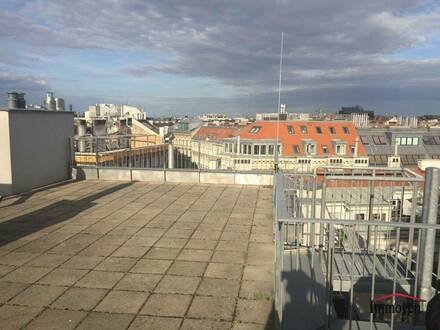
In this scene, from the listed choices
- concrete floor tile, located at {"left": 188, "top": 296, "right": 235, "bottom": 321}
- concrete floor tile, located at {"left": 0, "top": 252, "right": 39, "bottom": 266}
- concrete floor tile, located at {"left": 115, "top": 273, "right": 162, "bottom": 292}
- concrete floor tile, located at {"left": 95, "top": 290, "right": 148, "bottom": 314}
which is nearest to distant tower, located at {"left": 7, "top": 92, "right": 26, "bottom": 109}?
concrete floor tile, located at {"left": 0, "top": 252, "right": 39, "bottom": 266}

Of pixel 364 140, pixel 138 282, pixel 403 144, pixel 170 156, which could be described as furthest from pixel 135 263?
pixel 364 140

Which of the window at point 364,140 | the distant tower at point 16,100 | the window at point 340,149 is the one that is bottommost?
the window at point 340,149

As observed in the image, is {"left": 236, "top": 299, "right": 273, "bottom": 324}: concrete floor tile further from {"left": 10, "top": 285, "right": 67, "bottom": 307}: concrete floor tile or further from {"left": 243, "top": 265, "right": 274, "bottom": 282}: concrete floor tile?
{"left": 10, "top": 285, "right": 67, "bottom": 307}: concrete floor tile

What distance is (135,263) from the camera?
4977mm

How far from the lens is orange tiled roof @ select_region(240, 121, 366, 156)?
60537 mm

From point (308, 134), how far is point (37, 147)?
56.7 metres

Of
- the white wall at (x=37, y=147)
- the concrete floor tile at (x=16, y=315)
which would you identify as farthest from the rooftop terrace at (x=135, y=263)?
the white wall at (x=37, y=147)

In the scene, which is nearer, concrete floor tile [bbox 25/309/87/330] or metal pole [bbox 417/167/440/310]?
concrete floor tile [bbox 25/309/87/330]

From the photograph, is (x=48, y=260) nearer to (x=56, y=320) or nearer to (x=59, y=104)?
(x=56, y=320)

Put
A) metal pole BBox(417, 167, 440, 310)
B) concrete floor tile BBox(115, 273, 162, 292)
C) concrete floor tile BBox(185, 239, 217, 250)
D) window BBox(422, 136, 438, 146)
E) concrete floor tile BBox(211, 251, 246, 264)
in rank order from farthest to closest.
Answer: window BBox(422, 136, 438, 146)
concrete floor tile BBox(185, 239, 217, 250)
concrete floor tile BBox(211, 251, 246, 264)
concrete floor tile BBox(115, 273, 162, 292)
metal pole BBox(417, 167, 440, 310)

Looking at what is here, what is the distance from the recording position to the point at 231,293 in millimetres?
4148

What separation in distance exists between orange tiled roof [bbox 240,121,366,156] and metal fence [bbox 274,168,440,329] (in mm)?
53488

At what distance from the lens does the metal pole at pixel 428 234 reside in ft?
12.8

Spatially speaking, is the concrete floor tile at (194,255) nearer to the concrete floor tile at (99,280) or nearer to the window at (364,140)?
the concrete floor tile at (99,280)
